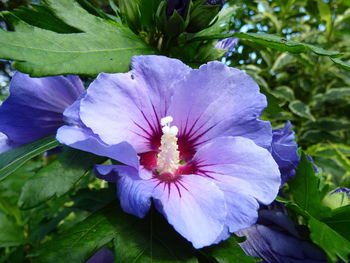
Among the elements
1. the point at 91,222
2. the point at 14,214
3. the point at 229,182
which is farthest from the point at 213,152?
the point at 14,214

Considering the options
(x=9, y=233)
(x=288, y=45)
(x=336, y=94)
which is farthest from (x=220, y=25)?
(x=336, y=94)

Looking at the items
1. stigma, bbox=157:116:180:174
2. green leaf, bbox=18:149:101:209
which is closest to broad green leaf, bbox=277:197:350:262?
stigma, bbox=157:116:180:174

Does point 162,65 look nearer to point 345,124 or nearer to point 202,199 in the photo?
point 202,199

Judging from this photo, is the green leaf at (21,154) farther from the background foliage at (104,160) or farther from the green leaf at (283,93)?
the green leaf at (283,93)

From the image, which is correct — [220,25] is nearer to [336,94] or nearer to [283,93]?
[283,93]

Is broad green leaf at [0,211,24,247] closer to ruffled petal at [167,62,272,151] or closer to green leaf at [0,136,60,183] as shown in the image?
green leaf at [0,136,60,183]

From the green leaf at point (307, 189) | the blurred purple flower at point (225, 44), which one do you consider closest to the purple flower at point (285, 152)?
the green leaf at point (307, 189)
